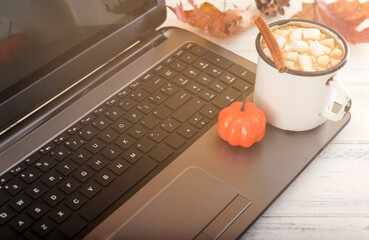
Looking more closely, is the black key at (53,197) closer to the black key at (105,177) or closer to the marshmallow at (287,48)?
the black key at (105,177)

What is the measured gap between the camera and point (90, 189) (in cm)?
72

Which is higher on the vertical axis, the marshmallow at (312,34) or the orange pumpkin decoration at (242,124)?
the marshmallow at (312,34)

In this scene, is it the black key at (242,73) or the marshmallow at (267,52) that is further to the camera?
the black key at (242,73)

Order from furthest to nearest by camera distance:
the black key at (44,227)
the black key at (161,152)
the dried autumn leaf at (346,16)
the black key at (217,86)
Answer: the dried autumn leaf at (346,16) < the black key at (217,86) < the black key at (161,152) < the black key at (44,227)

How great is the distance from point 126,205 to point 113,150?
4.3 inches

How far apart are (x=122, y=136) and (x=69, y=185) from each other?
0.13 meters

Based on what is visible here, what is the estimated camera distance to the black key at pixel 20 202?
2.29ft

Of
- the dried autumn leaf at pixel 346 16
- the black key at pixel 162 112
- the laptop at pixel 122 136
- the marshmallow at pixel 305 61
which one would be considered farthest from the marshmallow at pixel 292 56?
the dried autumn leaf at pixel 346 16

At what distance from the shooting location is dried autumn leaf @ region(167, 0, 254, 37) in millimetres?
1031

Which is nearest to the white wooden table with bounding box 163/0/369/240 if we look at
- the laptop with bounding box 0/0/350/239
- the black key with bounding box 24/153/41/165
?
the laptop with bounding box 0/0/350/239

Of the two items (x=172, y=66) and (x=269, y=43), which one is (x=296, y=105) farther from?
(x=172, y=66)

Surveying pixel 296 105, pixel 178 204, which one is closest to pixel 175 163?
pixel 178 204

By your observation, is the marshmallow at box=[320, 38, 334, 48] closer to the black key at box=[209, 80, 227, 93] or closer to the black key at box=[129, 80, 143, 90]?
the black key at box=[209, 80, 227, 93]

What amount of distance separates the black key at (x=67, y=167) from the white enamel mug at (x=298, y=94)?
1.09ft
